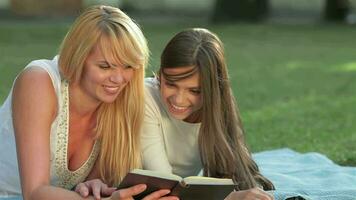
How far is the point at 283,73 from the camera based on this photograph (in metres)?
12.9

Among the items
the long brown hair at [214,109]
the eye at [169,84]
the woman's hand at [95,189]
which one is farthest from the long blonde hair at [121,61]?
the woman's hand at [95,189]

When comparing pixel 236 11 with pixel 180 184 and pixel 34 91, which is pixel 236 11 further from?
pixel 180 184

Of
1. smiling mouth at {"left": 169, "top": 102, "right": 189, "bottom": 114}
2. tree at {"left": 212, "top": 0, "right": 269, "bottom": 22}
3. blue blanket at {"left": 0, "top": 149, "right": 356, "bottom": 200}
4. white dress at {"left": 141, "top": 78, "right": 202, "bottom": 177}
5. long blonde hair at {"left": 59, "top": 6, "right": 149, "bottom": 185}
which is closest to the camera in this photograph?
long blonde hair at {"left": 59, "top": 6, "right": 149, "bottom": 185}

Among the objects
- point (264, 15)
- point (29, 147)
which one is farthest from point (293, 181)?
point (264, 15)

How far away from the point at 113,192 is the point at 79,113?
0.66 meters

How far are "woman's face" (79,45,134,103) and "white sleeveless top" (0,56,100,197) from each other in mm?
170

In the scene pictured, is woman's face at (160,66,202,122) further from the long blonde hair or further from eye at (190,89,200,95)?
the long blonde hair

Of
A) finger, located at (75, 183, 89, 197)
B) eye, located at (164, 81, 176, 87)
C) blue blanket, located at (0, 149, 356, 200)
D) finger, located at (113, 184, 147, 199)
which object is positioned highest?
eye, located at (164, 81, 176, 87)

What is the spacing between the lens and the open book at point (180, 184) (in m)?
3.55

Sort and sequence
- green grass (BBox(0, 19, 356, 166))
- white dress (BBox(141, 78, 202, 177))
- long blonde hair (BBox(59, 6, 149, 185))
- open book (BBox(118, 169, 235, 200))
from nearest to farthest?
open book (BBox(118, 169, 235, 200)) → long blonde hair (BBox(59, 6, 149, 185)) → white dress (BBox(141, 78, 202, 177)) → green grass (BBox(0, 19, 356, 166))

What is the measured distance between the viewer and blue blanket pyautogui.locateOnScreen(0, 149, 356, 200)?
179 inches

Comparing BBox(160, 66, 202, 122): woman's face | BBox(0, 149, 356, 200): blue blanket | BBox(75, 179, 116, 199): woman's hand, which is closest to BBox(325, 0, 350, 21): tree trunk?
BBox(0, 149, 356, 200): blue blanket

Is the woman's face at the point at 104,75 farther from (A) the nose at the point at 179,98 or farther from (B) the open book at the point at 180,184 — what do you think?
(B) the open book at the point at 180,184

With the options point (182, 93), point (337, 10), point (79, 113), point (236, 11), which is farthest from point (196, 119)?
point (337, 10)
